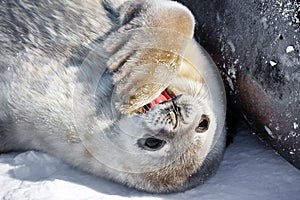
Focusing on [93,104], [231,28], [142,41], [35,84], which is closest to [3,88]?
[35,84]

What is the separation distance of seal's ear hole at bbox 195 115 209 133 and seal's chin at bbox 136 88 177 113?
15cm

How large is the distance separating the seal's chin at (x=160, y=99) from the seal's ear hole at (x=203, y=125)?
15 cm

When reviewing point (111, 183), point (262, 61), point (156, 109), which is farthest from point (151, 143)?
point (262, 61)

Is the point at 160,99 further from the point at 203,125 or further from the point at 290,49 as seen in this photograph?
the point at 290,49

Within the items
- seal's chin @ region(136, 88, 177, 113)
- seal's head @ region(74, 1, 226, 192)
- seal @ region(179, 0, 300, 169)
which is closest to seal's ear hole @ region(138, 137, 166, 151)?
seal's head @ region(74, 1, 226, 192)

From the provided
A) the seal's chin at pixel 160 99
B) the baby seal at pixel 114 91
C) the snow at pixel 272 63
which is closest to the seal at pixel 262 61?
the snow at pixel 272 63

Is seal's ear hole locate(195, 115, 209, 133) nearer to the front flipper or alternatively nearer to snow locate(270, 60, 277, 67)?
the front flipper

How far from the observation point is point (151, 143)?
2.69m

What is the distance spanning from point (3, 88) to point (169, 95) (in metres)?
0.64

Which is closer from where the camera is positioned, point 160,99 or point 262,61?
point 160,99

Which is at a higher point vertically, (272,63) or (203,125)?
(272,63)

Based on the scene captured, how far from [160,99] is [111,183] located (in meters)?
0.39

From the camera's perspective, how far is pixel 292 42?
2730 millimetres

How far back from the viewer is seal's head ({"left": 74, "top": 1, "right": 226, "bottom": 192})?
2641 millimetres
